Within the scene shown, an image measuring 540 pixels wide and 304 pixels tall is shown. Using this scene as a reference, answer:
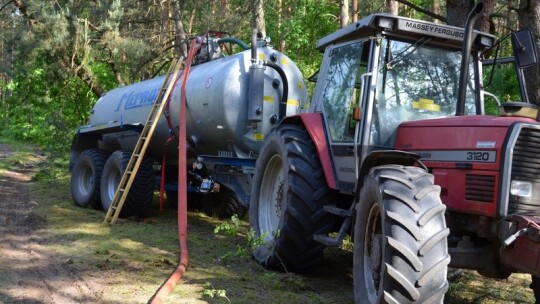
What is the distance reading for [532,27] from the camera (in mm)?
8305

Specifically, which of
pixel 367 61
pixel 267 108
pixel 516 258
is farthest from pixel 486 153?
pixel 267 108

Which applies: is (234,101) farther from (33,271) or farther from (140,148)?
(33,271)

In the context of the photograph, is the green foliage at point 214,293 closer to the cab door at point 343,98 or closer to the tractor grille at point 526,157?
the cab door at point 343,98

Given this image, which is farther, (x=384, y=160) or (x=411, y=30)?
(x=411, y=30)

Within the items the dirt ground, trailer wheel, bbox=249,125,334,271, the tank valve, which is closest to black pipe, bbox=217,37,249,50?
the tank valve

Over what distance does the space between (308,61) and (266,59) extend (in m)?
13.4

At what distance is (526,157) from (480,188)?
1.26ft

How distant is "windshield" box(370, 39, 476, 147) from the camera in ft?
17.7

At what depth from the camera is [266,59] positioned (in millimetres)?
8781

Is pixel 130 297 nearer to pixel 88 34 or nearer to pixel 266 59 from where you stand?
pixel 266 59

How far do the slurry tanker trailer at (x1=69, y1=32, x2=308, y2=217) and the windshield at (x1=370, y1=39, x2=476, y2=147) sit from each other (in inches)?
129

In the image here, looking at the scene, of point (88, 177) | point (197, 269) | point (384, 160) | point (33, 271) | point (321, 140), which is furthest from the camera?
point (88, 177)

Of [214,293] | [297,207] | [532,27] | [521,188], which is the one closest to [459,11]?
[532,27]

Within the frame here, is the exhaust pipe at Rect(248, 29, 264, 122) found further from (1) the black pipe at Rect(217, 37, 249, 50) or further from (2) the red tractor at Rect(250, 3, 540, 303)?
(2) the red tractor at Rect(250, 3, 540, 303)
